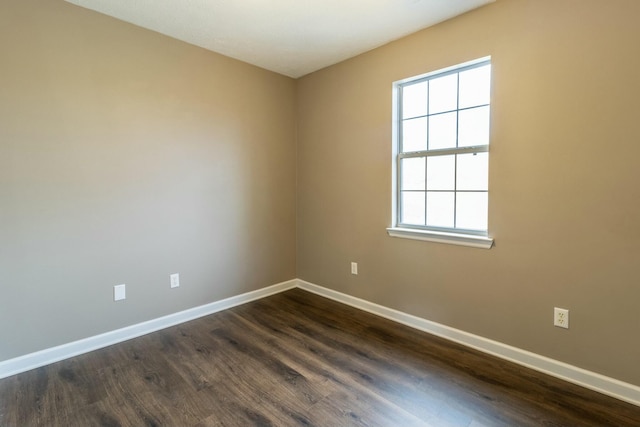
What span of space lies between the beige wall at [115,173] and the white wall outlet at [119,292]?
4 centimetres

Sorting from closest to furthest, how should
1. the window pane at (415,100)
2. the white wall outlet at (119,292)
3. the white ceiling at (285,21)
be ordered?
the white ceiling at (285,21)
the white wall outlet at (119,292)
the window pane at (415,100)

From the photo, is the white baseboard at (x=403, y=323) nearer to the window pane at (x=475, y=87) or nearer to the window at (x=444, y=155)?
the window at (x=444, y=155)

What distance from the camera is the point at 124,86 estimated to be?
2.44 meters

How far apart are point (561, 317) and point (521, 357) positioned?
392mm

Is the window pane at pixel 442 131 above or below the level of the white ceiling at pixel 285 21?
below

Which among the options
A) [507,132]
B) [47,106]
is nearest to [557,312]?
[507,132]

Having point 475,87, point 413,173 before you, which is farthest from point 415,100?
point 413,173

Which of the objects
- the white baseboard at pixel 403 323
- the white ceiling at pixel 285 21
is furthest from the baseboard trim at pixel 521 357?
the white ceiling at pixel 285 21

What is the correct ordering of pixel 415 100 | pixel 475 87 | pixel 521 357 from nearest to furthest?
pixel 521 357, pixel 475 87, pixel 415 100

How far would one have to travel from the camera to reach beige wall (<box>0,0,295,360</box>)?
6.73ft

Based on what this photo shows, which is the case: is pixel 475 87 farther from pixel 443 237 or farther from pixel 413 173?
pixel 443 237

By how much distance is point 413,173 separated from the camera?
2752 millimetres

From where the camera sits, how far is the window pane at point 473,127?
7.54ft

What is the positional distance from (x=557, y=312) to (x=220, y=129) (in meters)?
3.11
